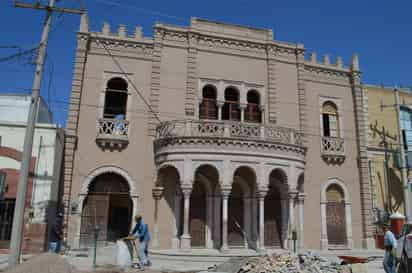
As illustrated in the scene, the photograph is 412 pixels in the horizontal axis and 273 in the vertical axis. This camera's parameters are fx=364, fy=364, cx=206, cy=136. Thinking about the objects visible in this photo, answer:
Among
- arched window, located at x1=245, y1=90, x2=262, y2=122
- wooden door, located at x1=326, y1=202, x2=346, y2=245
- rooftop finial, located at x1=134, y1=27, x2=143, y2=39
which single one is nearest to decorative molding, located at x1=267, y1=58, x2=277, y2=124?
arched window, located at x1=245, y1=90, x2=262, y2=122

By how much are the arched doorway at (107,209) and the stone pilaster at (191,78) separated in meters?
4.81

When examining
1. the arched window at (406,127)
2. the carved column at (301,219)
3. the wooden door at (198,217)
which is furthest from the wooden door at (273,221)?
the arched window at (406,127)

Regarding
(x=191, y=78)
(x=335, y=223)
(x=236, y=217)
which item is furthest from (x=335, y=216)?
(x=191, y=78)

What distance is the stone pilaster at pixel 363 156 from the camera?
65.0ft

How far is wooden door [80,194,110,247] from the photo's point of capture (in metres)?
16.3

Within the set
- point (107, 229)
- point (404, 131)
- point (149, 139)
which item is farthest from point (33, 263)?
point (404, 131)

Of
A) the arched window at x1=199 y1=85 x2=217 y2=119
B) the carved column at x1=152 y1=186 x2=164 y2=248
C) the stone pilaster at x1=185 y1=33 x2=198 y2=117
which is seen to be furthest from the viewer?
the arched window at x1=199 y1=85 x2=217 y2=119

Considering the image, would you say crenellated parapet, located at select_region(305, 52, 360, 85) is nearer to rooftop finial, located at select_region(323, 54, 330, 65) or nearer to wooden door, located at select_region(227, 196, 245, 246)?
rooftop finial, located at select_region(323, 54, 330, 65)

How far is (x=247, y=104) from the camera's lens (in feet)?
63.7

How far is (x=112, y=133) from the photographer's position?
17.1m

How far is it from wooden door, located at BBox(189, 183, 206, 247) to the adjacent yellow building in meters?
10.2

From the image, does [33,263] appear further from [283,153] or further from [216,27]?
[216,27]

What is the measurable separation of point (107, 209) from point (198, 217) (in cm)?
427

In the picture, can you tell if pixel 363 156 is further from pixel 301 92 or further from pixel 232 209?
pixel 232 209
